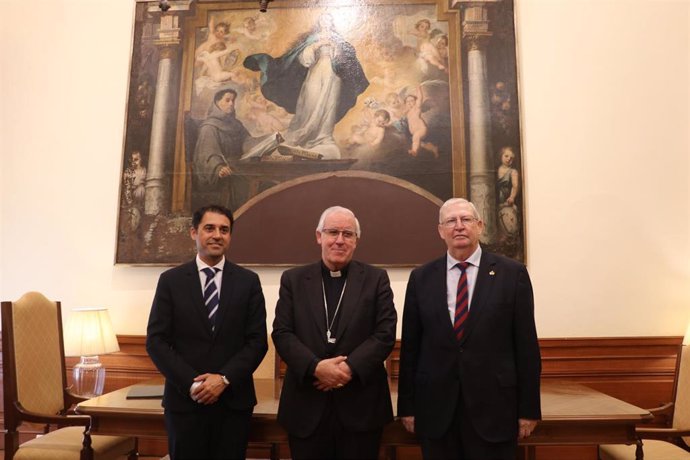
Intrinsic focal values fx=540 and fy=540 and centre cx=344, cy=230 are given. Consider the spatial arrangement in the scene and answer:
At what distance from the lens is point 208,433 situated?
2596 millimetres

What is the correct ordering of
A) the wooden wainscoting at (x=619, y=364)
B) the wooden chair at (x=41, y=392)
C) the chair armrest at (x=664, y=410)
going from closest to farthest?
the wooden chair at (x=41, y=392)
the chair armrest at (x=664, y=410)
the wooden wainscoting at (x=619, y=364)

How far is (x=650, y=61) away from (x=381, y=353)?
3.93 metres

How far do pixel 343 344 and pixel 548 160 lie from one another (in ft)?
9.75

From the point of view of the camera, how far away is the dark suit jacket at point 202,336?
8.54 ft

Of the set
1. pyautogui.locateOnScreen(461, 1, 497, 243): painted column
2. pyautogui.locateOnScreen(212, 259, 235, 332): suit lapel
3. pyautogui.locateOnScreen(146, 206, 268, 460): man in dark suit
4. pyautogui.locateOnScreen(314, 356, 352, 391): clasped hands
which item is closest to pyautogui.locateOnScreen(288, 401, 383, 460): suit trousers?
pyautogui.locateOnScreen(314, 356, 352, 391): clasped hands

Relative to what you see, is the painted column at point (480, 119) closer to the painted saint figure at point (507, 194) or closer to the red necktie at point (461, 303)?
the painted saint figure at point (507, 194)

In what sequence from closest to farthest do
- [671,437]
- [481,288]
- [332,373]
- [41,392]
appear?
[332,373] < [481,288] < [671,437] < [41,392]

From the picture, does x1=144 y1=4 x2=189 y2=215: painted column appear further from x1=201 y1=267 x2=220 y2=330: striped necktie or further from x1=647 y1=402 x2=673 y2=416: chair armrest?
x1=647 y1=402 x2=673 y2=416: chair armrest


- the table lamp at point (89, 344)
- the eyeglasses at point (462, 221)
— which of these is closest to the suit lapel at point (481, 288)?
the eyeglasses at point (462, 221)

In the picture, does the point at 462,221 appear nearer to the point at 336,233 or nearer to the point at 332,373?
the point at 336,233

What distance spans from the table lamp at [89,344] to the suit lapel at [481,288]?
3066mm

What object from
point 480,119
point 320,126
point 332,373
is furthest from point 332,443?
point 480,119

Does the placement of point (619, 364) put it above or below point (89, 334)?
below

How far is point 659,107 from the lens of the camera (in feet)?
15.4
